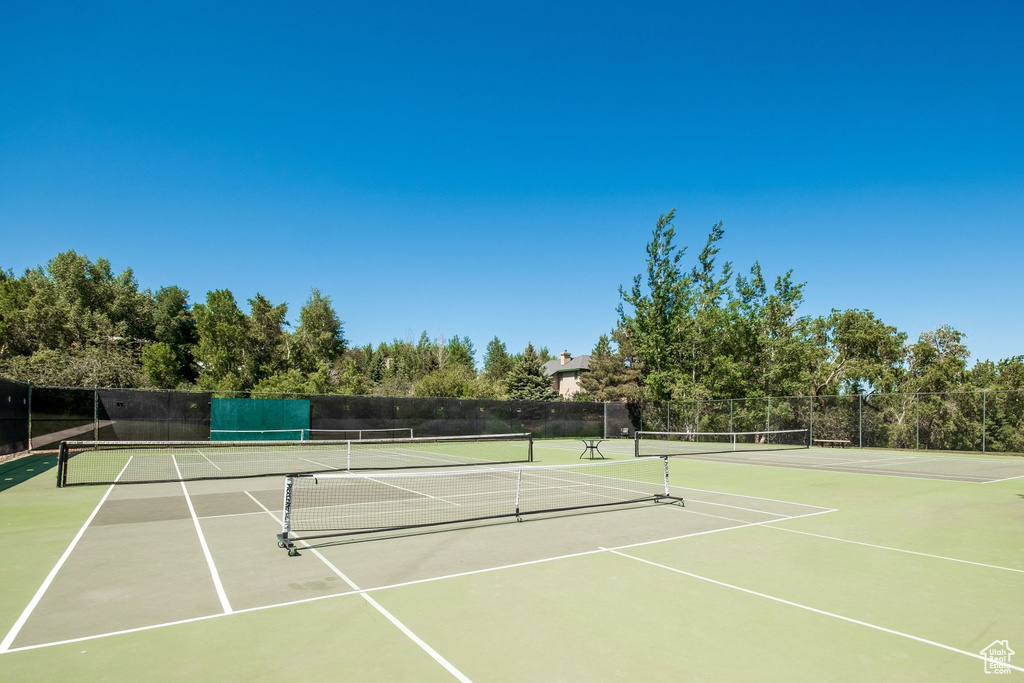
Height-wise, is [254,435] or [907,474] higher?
[907,474]

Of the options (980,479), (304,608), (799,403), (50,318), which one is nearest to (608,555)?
(304,608)

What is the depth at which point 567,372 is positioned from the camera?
74875 millimetres

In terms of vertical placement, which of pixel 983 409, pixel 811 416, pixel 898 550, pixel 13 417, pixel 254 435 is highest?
pixel 983 409

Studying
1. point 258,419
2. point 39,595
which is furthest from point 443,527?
point 258,419

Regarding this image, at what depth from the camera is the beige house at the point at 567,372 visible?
7400 cm

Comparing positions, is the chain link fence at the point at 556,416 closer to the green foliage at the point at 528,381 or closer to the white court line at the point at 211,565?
the white court line at the point at 211,565

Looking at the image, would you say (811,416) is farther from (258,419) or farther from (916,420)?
(258,419)

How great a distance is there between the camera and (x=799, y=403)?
33.5 meters

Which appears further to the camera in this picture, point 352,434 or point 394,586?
point 352,434

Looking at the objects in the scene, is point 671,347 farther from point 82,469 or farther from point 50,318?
point 50,318

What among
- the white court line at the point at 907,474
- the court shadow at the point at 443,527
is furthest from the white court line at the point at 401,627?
the white court line at the point at 907,474

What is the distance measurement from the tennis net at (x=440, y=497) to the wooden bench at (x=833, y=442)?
19.5 metres

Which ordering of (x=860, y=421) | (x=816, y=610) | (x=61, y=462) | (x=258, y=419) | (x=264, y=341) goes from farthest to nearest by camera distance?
(x=264, y=341), (x=860, y=421), (x=258, y=419), (x=61, y=462), (x=816, y=610)

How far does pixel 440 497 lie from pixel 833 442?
27.0 metres
